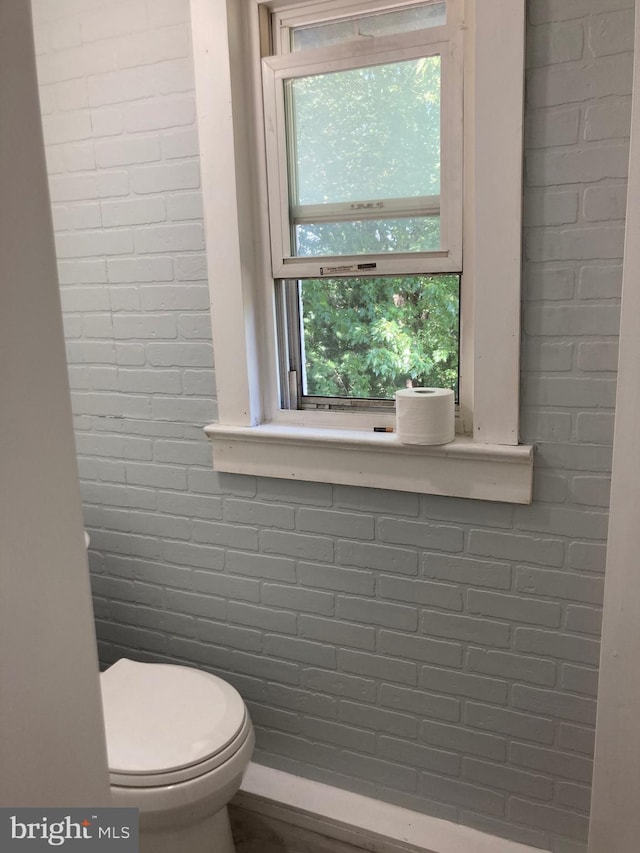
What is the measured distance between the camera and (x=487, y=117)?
1.41 metres

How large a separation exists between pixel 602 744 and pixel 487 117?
1331 mm

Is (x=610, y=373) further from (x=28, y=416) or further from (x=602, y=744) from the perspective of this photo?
(x=28, y=416)

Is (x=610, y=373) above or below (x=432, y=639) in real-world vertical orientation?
above

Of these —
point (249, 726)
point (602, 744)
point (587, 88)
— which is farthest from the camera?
point (249, 726)

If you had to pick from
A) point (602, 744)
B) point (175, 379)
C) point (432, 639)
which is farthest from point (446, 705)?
point (175, 379)

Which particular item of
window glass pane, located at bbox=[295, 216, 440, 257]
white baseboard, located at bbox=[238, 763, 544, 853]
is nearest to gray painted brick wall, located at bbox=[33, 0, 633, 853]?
white baseboard, located at bbox=[238, 763, 544, 853]

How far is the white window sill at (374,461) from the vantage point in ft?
5.04

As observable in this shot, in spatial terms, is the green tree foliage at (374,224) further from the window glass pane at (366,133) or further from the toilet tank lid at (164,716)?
the toilet tank lid at (164,716)

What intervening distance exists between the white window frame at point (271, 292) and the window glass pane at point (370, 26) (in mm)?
81

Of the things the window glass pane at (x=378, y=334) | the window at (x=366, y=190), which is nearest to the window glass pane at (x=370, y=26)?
the window at (x=366, y=190)

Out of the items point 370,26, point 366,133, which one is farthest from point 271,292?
point 370,26

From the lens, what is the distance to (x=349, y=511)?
5.78ft

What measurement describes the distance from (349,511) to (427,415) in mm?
356

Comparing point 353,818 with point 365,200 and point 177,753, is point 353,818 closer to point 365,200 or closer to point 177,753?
point 177,753
